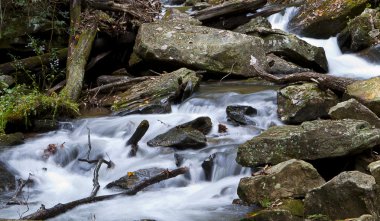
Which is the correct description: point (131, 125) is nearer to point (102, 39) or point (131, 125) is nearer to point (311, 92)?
point (311, 92)

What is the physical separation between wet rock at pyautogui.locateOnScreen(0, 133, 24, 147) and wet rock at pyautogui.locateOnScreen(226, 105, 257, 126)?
311 cm

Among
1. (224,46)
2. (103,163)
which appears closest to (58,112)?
(103,163)

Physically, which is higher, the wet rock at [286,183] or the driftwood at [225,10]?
the driftwood at [225,10]

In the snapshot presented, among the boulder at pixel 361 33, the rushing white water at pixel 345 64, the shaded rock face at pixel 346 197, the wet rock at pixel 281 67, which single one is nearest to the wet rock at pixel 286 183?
the shaded rock face at pixel 346 197

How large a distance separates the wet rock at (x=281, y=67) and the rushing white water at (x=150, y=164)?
1014mm

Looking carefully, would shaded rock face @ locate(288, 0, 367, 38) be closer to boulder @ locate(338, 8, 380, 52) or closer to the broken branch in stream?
boulder @ locate(338, 8, 380, 52)

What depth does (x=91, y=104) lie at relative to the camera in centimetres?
916

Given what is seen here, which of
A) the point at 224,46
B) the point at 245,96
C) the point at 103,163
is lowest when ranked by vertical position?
the point at 103,163

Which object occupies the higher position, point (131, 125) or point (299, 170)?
point (299, 170)

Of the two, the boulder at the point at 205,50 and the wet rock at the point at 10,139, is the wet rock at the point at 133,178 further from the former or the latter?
the boulder at the point at 205,50

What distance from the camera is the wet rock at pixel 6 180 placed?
20.7ft

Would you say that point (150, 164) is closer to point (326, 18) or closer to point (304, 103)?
point (304, 103)

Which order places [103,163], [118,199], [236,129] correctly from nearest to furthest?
[118,199], [103,163], [236,129]

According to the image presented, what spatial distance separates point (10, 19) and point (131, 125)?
3.99m
